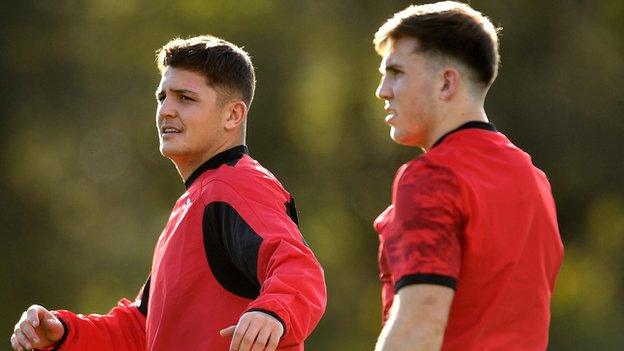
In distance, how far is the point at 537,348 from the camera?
3.62 metres

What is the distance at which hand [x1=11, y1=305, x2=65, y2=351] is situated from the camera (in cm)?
517

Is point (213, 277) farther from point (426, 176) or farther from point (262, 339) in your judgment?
point (426, 176)

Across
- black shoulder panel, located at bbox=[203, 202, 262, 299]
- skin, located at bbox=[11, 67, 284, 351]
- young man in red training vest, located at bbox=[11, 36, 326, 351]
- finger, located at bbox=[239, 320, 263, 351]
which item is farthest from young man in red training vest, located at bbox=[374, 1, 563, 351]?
skin, located at bbox=[11, 67, 284, 351]

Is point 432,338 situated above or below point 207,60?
below

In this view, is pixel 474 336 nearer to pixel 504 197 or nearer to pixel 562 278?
pixel 504 197

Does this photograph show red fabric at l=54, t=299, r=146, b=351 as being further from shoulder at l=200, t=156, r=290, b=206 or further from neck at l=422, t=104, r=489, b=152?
neck at l=422, t=104, r=489, b=152

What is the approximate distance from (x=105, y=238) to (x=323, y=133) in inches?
111

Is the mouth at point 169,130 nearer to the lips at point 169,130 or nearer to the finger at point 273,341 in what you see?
the lips at point 169,130

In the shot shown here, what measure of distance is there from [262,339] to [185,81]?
1455 millimetres

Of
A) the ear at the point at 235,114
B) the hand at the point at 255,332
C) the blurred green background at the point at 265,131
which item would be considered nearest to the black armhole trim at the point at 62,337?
the ear at the point at 235,114

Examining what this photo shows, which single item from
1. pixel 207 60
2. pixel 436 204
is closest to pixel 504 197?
pixel 436 204

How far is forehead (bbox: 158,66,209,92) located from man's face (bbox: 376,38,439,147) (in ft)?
5.84

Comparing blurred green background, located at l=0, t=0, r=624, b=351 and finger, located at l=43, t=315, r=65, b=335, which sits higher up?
finger, located at l=43, t=315, r=65, b=335

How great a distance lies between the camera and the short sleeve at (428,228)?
3477mm
